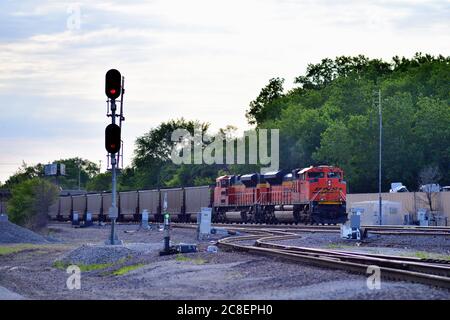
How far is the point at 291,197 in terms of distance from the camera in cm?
5362

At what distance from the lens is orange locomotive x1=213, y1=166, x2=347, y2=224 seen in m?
51.7

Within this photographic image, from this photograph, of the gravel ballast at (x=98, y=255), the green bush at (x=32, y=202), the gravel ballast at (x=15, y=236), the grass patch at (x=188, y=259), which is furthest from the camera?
the green bush at (x=32, y=202)

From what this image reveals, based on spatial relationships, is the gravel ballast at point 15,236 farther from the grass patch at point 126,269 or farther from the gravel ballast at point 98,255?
the grass patch at point 126,269

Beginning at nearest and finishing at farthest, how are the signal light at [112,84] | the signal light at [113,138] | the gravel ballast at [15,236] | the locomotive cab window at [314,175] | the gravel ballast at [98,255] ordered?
1. the signal light at [113,138]
2. the signal light at [112,84]
3. the gravel ballast at [98,255]
4. the gravel ballast at [15,236]
5. the locomotive cab window at [314,175]

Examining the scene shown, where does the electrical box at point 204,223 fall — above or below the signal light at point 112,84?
A: below

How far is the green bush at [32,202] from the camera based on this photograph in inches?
3548

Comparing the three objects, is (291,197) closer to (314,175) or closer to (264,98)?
(314,175)

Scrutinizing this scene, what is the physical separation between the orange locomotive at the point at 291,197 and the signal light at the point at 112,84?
2631 centimetres

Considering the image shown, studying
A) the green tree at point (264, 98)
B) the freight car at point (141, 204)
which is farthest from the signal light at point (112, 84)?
the green tree at point (264, 98)

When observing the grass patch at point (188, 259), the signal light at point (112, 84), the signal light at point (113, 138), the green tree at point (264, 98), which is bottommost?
the grass patch at point (188, 259)

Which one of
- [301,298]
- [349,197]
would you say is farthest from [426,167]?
[301,298]

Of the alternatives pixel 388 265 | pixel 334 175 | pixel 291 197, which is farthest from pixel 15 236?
pixel 388 265

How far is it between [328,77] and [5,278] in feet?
423

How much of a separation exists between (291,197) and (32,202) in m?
45.7
